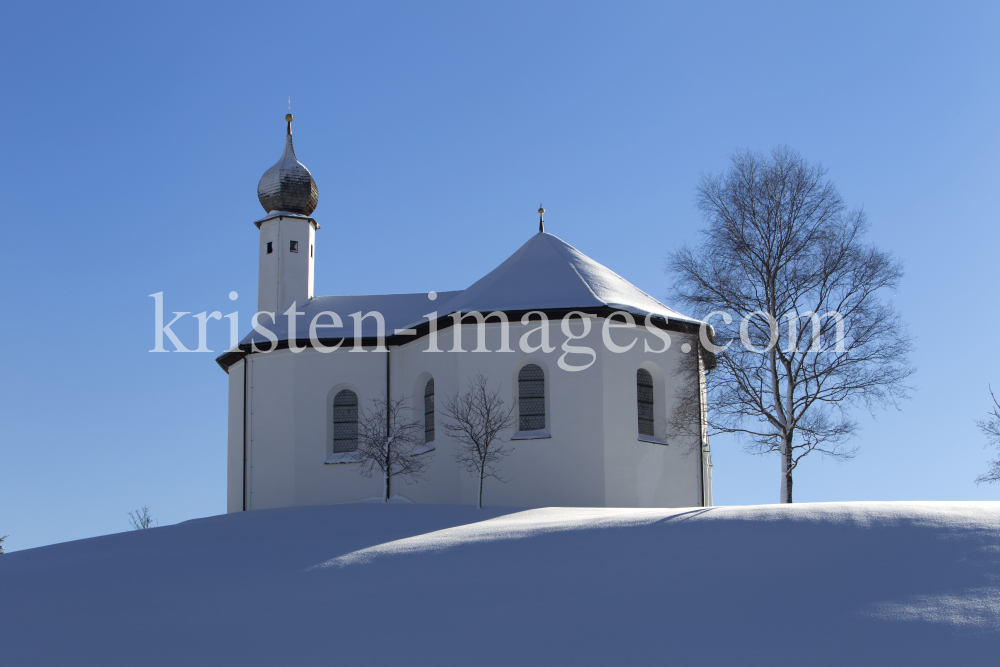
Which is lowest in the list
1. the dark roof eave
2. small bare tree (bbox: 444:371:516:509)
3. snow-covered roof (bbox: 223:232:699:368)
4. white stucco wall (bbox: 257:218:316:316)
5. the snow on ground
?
the snow on ground

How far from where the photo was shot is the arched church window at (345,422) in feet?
90.2

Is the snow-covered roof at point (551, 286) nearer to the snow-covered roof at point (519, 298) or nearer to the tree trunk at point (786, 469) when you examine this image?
the snow-covered roof at point (519, 298)

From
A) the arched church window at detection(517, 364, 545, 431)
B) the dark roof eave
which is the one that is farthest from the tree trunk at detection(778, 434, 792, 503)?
the arched church window at detection(517, 364, 545, 431)

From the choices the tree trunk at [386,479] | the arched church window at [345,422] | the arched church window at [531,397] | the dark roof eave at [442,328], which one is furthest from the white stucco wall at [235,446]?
the arched church window at [531,397]

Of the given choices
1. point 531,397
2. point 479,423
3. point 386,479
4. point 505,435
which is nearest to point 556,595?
point 479,423

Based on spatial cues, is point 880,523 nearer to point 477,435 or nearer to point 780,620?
point 780,620

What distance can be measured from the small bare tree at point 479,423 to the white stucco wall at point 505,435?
9.7 inches

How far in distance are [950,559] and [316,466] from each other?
17.7 metres

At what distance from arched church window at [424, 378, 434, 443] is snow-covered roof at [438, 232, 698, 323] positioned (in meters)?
2.19

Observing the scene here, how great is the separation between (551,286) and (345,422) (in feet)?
23.9

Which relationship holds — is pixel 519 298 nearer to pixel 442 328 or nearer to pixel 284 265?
pixel 442 328

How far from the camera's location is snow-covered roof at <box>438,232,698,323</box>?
2452 centimetres

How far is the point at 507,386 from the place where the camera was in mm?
24141

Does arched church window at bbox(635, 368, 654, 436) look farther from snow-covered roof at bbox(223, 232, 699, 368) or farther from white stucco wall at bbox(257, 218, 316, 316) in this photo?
white stucco wall at bbox(257, 218, 316, 316)
